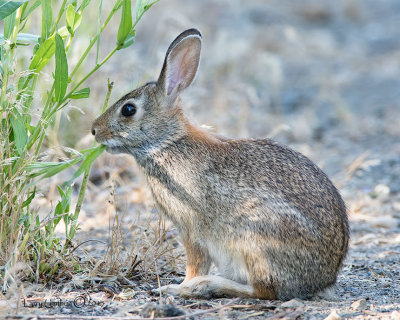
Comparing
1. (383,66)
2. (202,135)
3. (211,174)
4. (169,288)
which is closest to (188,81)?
(202,135)

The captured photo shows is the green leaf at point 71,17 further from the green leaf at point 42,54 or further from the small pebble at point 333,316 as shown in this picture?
the small pebble at point 333,316

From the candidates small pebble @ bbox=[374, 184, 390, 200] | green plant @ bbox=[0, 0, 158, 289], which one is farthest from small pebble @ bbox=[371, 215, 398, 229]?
green plant @ bbox=[0, 0, 158, 289]

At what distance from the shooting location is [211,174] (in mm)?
4609

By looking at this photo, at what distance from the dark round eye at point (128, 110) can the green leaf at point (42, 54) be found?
77 cm

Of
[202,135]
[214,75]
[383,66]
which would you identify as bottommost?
[202,135]

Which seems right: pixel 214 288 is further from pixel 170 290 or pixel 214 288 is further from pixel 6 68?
pixel 6 68

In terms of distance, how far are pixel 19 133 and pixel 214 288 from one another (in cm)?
157

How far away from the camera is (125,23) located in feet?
13.7

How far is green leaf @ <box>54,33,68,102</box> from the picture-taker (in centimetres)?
Result: 401

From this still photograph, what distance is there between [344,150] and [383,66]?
3948mm

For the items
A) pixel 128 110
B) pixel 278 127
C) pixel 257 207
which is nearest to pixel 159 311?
pixel 257 207

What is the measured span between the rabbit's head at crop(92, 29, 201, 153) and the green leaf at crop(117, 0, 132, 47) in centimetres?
54

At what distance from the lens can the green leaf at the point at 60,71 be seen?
401 centimetres

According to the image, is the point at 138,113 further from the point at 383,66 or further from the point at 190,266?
the point at 383,66
